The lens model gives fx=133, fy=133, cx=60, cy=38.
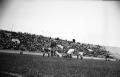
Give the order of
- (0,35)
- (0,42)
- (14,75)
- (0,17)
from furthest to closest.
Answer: (0,35) → (0,42) → (0,17) → (14,75)

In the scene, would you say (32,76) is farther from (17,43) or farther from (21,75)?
(17,43)

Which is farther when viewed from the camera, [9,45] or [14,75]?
[9,45]

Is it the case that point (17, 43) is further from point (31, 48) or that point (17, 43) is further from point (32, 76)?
point (32, 76)

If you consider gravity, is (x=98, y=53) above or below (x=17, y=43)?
below

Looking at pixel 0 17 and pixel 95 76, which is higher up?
pixel 0 17

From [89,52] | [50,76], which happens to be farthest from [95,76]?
[89,52]

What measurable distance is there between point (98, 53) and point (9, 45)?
95.9ft

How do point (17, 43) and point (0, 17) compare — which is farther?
point (17, 43)

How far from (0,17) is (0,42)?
15521mm

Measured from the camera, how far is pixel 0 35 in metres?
35.5

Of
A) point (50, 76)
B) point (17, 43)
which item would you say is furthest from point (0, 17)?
point (17, 43)

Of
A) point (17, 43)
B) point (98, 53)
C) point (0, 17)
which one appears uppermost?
point (0, 17)

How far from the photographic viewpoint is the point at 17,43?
32.7m

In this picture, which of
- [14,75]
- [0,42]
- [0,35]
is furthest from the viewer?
[0,35]
